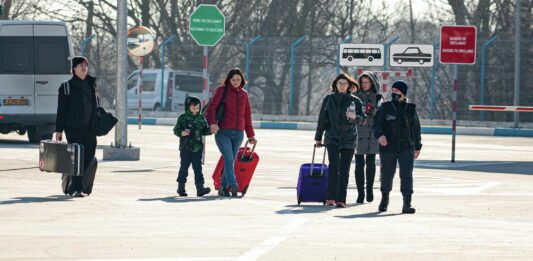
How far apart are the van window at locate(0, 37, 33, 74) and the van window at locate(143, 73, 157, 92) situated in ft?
66.5

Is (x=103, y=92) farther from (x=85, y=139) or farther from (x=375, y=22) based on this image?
(x=85, y=139)

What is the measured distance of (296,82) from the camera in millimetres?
45312

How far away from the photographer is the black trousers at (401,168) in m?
15.4

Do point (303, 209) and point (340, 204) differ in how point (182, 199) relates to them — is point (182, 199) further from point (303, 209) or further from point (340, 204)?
point (340, 204)

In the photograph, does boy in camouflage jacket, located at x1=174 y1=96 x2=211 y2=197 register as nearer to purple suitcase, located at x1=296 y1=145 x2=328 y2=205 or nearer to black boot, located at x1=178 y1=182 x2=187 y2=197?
black boot, located at x1=178 y1=182 x2=187 y2=197

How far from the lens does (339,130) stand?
15.5 m

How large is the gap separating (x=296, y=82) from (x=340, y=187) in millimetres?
29666

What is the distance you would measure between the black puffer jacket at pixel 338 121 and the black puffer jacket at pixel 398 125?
0.25m

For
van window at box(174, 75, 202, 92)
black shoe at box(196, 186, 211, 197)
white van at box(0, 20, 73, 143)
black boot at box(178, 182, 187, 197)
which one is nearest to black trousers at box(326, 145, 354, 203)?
black shoe at box(196, 186, 211, 197)

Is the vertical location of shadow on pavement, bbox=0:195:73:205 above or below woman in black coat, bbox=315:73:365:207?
below

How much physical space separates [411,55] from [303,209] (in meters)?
14.6

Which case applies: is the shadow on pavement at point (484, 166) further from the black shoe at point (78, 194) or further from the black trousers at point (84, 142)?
the black shoe at point (78, 194)

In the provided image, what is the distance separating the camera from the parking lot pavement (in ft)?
36.3

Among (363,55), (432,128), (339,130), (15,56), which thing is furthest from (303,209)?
(432,128)
